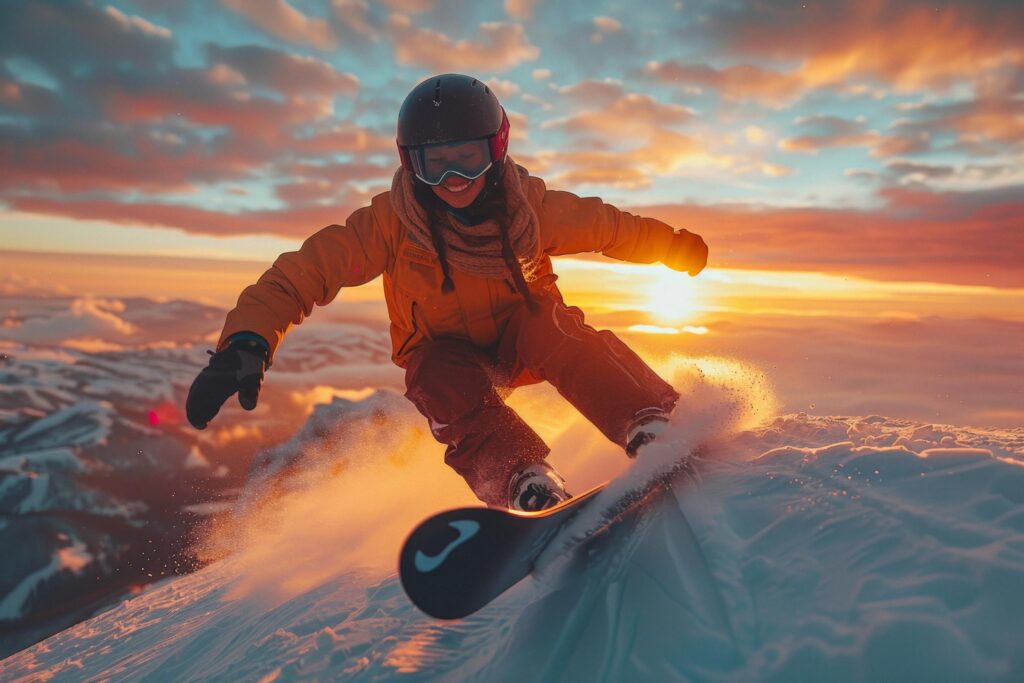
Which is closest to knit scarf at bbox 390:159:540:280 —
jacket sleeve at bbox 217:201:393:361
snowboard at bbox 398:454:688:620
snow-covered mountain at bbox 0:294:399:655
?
jacket sleeve at bbox 217:201:393:361

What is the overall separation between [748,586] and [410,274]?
2.81 metres

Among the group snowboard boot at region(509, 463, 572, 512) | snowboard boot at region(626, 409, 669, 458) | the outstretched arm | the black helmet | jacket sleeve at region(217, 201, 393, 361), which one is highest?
the black helmet

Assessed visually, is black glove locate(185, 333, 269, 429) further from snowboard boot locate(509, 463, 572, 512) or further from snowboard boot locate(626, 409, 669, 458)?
snowboard boot locate(626, 409, 669, 458)

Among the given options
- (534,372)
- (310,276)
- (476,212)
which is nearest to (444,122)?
(476,212)

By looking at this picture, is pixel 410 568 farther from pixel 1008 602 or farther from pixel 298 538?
pixel 298 538

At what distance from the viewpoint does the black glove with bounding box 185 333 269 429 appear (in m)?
2.87

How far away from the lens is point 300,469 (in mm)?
10180

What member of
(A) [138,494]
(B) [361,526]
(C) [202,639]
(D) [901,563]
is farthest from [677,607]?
(A) [138,494]

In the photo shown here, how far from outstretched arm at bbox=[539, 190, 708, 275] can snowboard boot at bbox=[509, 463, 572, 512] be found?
180cm

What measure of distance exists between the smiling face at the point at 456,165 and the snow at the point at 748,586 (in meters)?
2.06

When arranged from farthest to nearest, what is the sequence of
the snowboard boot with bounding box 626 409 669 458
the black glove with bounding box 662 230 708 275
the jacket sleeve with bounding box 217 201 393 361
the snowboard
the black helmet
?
the black glove with bounding box 662 230 708 275
the black helmet
the jacket sleeve with bounding box 217 201 393 361
the snowboard boot with bounding box 626 409 669 458
the snowboard

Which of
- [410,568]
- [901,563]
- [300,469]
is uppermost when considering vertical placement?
[901,563]

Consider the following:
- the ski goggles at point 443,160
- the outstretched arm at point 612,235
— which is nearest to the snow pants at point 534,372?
the outstretched arm at point 612,235

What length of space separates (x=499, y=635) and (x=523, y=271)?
93.4 inches
